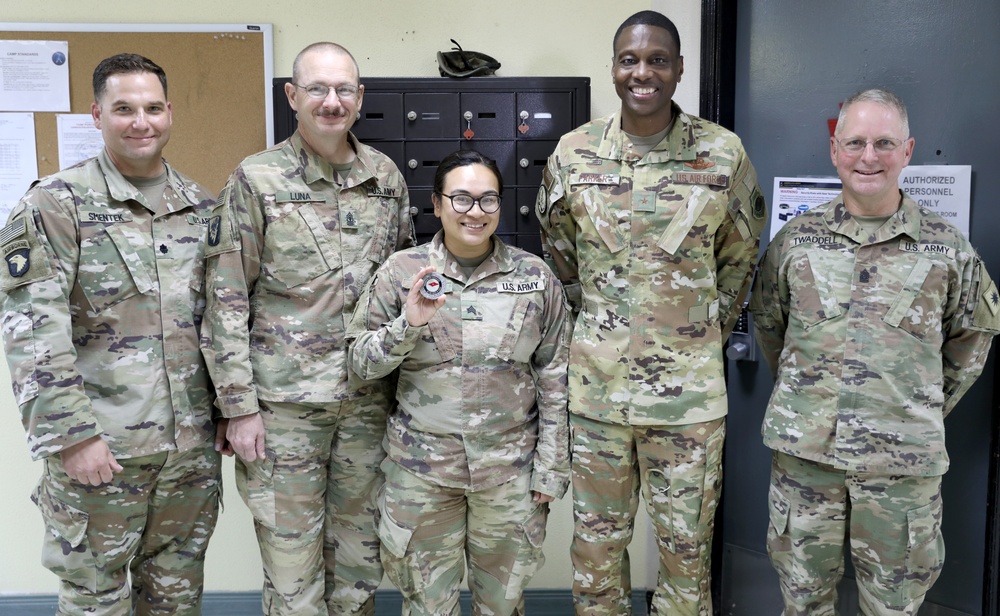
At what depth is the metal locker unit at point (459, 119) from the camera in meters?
2.59

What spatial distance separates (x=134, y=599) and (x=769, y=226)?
218 cm

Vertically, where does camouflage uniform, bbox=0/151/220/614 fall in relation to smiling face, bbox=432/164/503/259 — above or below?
below

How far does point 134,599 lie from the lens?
2.13m

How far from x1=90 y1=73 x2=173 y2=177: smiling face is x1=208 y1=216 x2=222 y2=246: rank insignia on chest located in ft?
0.70

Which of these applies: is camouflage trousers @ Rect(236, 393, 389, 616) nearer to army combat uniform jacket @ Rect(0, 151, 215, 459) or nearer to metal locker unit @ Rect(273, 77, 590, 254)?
army combat uniform jacket @ Rect(0, 151, 215, 459)

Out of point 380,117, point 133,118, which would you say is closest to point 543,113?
point 380,117

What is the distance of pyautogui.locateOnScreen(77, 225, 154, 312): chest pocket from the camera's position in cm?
191

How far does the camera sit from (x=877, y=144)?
1.95 metres

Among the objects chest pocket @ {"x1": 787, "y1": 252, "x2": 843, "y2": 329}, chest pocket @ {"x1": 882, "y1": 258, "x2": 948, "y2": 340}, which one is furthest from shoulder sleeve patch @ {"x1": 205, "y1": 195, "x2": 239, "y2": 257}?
chest pocket @ {"x1": 882, "y1": 258, "x2": 948, "y2": 340}

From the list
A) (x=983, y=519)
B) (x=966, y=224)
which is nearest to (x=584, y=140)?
(x=966, y=224)

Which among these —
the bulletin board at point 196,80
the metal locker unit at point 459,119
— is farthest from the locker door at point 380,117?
the bulletin board at point 196,80

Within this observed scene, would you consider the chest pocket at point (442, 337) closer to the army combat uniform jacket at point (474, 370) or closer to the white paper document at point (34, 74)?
the army combat uniform jacket at point (474, 370)

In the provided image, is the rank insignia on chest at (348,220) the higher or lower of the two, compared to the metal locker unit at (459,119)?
lower

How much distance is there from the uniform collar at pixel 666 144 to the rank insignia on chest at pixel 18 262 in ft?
4.66
